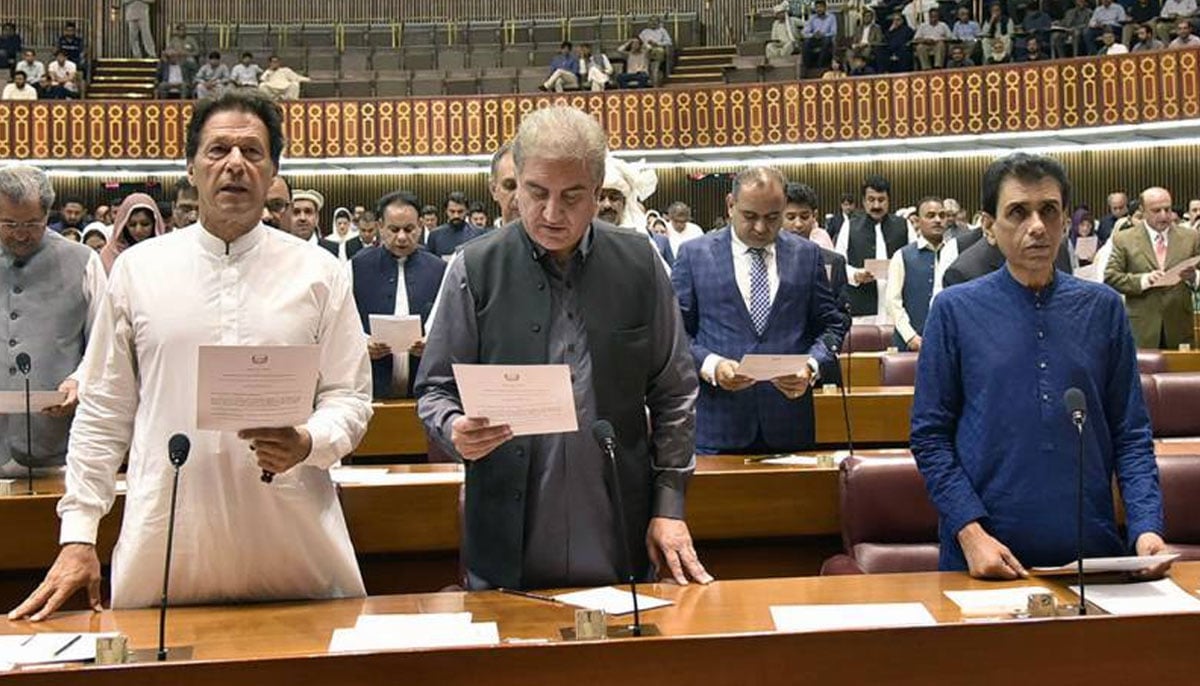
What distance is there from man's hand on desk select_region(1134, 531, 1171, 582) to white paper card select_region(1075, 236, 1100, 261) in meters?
11.0

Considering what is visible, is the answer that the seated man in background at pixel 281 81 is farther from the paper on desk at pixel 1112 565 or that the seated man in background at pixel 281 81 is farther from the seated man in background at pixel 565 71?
the paper on desk at pixel 1112 565

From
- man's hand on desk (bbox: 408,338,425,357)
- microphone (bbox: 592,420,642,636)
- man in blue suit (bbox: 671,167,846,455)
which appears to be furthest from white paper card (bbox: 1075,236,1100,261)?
microphone (bbox: 592,420,642,636)

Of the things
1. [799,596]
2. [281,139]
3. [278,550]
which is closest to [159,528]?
[278,550]

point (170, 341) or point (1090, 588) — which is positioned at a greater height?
point (170, 341)

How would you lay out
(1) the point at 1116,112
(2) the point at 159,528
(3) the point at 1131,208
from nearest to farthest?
(2) the point at 159,528
(3) the point at 1131,208
(1) the point at 1116,112

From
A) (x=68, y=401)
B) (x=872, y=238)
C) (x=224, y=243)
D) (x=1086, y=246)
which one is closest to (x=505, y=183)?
(x=68, y=401)

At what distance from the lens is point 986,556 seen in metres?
2.41

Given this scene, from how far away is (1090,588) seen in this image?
231 centimetres

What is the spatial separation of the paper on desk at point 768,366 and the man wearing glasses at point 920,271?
3811 mm

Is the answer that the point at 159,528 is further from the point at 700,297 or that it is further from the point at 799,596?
the point at 700,297

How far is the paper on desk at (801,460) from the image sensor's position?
373 centimetres

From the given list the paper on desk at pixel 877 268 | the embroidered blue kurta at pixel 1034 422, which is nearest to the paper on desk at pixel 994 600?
the embroidered blue kurta at pixel 1034 422

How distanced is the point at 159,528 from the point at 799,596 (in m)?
1.11

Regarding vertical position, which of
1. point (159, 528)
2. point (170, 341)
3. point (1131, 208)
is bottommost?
point (159, 528)
